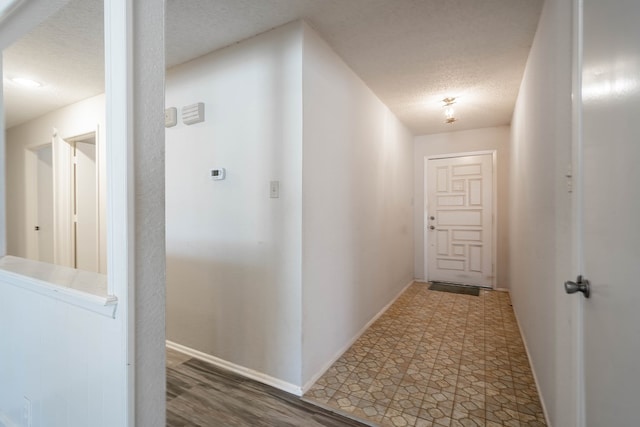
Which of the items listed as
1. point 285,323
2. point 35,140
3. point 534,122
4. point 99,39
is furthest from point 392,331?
point 35,140

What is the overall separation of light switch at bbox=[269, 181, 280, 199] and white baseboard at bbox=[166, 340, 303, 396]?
4.14ft

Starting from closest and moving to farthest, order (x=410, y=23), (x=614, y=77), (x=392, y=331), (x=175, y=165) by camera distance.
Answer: (x=614, y=77), (x=410, y=23), (x=175, y=165), (x=392, y=331)

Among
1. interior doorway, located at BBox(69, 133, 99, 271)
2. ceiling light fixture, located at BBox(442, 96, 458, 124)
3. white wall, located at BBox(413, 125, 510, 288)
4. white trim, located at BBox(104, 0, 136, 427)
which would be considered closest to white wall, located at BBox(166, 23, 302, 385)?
white trim, located at BBox(104, 0, 136, 427)

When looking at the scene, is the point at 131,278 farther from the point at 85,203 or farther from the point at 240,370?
the point at 85,203

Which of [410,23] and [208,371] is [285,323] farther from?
[410,23]

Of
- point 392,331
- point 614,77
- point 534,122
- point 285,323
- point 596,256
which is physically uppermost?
point 534,122

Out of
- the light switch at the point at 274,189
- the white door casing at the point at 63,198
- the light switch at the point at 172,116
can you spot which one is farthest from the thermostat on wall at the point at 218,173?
the white door casing at the point at 63,198

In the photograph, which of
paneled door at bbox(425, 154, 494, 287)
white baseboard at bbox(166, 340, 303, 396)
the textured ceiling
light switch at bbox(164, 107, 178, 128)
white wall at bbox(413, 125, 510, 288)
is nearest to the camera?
the textured ceiling

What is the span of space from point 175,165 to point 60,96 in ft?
6.62

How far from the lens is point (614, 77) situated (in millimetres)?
770

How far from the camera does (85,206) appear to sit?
3.59m

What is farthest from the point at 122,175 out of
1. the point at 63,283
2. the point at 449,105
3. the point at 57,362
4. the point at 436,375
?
the point at 449,105

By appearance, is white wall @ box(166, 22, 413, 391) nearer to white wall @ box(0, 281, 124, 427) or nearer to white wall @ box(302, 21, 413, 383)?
white wall @ box(302, 21, 413, 383)

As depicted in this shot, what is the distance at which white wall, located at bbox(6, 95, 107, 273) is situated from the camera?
3.19 meters
